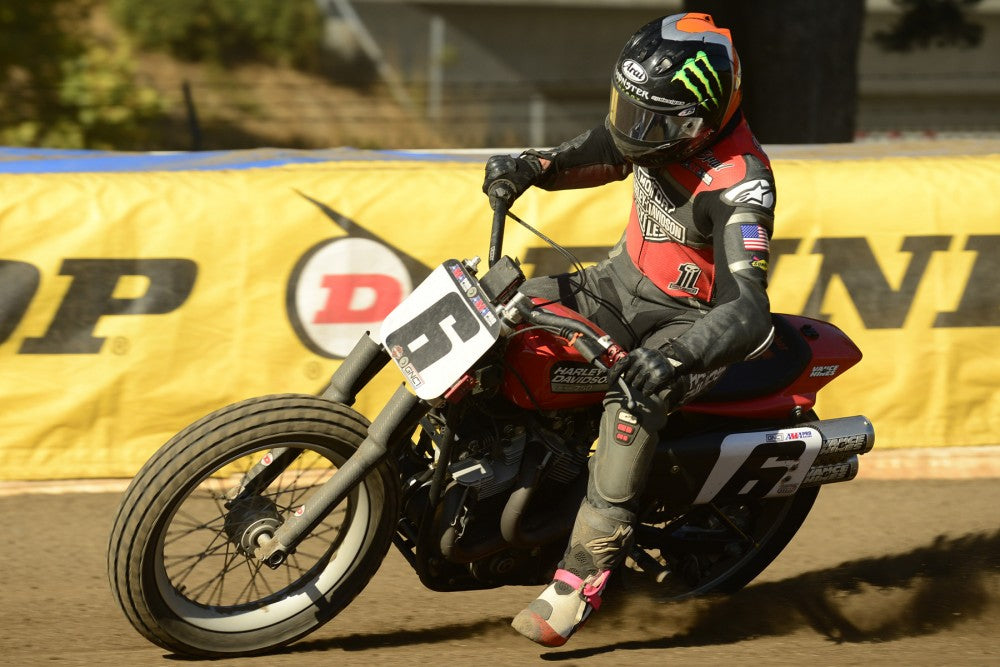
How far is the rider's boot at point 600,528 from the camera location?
387 centimetres

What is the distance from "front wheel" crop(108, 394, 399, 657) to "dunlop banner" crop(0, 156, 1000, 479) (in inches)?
64.2

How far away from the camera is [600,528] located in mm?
3902

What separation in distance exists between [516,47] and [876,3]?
23.0 feet

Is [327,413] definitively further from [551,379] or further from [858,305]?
[858,305]

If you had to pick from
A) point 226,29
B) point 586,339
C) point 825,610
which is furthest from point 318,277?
point 226,29

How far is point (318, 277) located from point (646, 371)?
8.96 feet

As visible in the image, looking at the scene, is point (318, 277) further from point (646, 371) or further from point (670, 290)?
point (646, 371)

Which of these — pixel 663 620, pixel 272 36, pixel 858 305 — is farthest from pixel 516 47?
pixel 663 620

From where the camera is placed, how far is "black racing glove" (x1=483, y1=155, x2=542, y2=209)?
14.0 feet

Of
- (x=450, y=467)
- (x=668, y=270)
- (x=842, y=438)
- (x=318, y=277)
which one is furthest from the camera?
(x=318, y=277)

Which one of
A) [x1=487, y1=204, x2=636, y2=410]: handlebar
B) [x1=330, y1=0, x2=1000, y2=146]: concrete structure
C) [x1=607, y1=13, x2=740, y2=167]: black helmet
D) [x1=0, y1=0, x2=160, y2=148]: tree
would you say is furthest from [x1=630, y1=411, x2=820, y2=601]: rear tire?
[x1=330, y1=0, x2=1000, y2=146]: concrete structure

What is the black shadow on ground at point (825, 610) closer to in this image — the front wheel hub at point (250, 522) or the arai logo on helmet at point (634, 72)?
the front wheel hub at point (250, 522)

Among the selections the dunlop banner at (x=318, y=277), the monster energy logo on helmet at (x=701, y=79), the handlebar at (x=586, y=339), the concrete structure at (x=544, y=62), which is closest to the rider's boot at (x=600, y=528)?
→ the handlebar at (x=586, y=339)

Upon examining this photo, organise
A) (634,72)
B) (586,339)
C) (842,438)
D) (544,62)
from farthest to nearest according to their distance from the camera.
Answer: (544,62) < (842,438) < (634,72) < (586,339)
